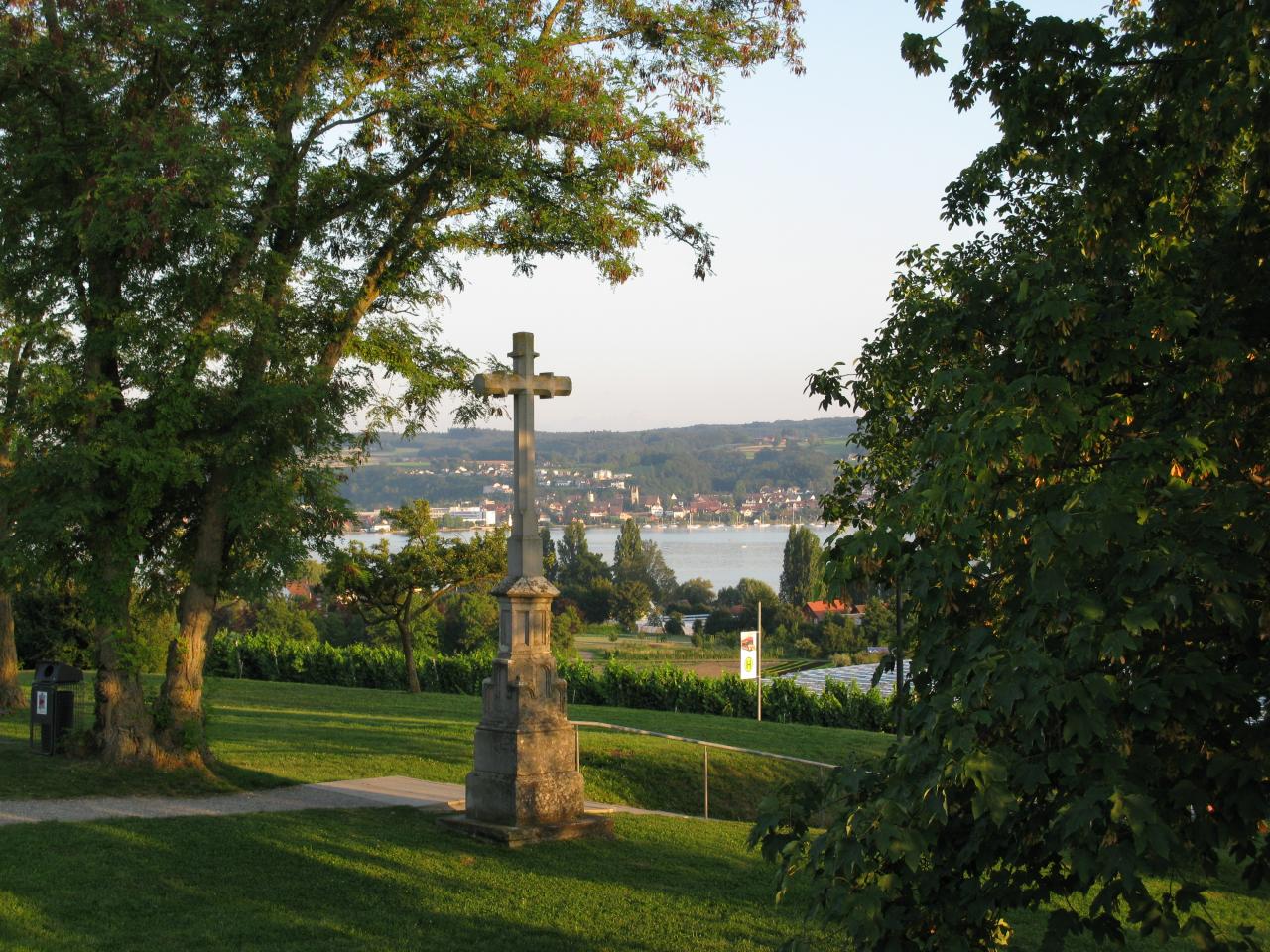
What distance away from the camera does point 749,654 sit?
27.2 m

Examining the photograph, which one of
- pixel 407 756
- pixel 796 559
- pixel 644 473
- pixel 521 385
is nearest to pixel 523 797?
pixel 521 385

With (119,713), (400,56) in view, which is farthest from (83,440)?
(400,56)

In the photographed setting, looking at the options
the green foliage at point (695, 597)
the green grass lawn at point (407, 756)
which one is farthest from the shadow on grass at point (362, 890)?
the green foliage at point (695, 597)

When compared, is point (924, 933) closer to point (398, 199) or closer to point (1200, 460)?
point (1200, 460)

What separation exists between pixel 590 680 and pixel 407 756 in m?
15.4

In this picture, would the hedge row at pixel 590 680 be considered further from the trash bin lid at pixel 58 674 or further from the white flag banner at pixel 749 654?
the trash bin lid at pixel 58 674

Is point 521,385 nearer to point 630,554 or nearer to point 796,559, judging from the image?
point 796,559

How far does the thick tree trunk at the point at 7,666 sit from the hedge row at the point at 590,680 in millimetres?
9041

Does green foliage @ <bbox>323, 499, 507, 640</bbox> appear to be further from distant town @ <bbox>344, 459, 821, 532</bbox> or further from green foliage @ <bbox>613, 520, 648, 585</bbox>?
distant town @ <bbox>344, 459, 821, 532</bbox>

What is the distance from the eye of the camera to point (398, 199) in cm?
1527

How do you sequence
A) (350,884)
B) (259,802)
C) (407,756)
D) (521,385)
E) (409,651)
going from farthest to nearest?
(409,651)
(407,756)
(259,802)
(521,385)
(350,884)

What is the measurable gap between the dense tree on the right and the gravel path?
26.9 ft

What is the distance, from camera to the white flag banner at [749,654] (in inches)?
1049

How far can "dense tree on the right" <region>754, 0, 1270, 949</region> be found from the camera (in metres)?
4.20
